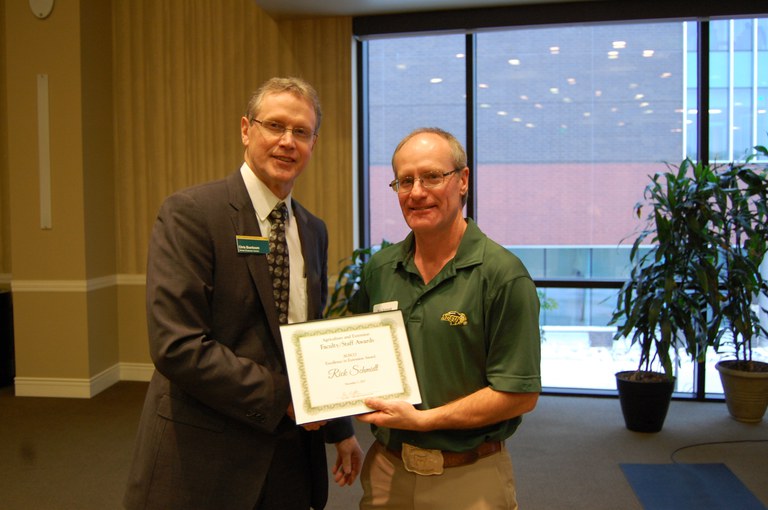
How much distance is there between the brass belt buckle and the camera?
1.55 meters

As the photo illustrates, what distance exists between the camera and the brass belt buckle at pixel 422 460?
5.07 ft

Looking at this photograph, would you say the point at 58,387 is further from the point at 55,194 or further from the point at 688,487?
the point at 688,487

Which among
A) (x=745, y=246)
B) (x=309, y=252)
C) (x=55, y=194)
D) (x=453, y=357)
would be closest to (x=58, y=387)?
(x=55, y=194)

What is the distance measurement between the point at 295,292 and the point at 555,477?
8.21 ft

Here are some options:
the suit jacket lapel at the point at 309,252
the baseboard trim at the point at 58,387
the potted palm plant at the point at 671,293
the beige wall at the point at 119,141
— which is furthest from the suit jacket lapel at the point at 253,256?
the baseboard trim at the point at 58,387

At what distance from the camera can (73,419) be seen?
4.51 metres

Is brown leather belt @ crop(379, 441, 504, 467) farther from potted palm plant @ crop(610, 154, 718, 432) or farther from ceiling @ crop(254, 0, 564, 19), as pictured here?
ceiling @ crop(254, 0, 564, 19)

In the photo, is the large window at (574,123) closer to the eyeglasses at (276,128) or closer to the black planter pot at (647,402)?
the black planter pot at (647,402)

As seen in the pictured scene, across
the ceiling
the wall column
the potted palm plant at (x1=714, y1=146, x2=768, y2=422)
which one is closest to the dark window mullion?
the ceiling

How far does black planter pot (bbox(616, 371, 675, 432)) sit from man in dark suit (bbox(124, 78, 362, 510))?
3.20 meters

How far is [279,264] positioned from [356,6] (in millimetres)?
3796

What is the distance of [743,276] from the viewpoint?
4250mm

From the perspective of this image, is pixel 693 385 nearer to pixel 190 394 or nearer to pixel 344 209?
pixel 344 209

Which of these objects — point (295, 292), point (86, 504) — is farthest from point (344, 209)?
point (295, 292)
